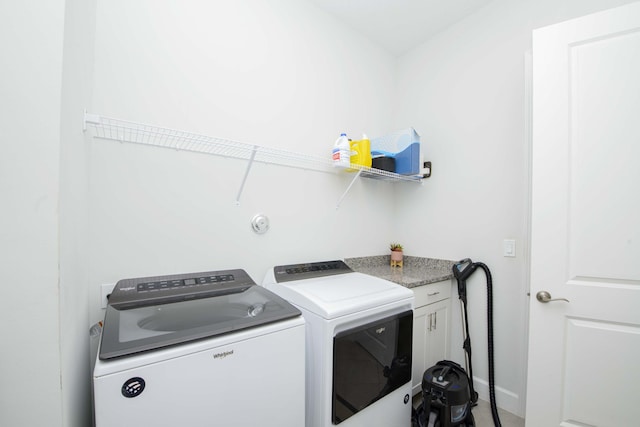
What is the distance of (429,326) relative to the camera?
6.57ft

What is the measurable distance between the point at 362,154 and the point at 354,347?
138 cm

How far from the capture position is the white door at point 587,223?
130cm

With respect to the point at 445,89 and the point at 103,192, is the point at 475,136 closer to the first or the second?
the point at 445,89

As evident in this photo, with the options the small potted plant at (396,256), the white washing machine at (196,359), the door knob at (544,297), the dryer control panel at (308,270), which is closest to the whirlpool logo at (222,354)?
the white washing machine at (196,359)

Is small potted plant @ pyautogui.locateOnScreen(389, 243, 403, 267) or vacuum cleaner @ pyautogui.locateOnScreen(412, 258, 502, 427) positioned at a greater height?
small potted plant @ pyautogui.locateOnScreen(389, 243, 403, 267)

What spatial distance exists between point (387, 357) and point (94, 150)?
74.9 inches

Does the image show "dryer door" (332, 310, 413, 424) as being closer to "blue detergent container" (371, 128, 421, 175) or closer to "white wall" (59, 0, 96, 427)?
"white wall" (59, 0, 96, 427)

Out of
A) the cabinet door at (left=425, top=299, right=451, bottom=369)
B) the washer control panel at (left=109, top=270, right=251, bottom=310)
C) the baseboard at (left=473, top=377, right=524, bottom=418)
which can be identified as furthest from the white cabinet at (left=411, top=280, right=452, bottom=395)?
the washer control panel at (left=109, top=270, right=251, bottom=310)

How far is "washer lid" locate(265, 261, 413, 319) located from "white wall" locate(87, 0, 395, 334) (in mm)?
325

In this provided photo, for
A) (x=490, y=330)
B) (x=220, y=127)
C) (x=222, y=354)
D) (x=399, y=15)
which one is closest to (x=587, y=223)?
(x=490, y=330)

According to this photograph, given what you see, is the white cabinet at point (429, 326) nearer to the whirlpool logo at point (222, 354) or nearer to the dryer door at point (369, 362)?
the dryer door at point (369, 362)

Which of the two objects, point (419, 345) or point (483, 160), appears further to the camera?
point (483, 160)

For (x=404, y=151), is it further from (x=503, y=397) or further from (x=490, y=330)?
(x=503, y=397)

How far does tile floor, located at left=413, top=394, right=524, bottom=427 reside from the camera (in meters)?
1.77
